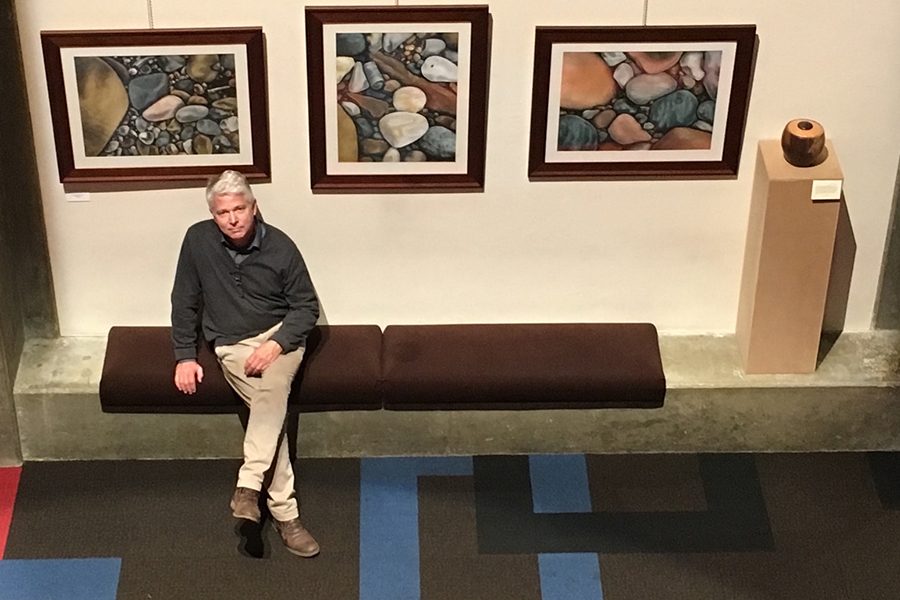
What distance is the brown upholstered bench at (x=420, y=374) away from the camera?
170 inches

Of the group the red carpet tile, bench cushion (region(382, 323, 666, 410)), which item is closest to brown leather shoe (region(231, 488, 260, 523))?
bench cushion (region(382, 323, 666, 410))

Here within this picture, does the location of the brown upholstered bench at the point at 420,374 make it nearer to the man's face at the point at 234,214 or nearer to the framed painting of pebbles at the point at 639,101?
A: the man's face at the point at 234,214

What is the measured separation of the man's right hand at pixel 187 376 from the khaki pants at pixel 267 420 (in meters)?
0.10

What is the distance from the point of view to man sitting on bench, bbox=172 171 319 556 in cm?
408

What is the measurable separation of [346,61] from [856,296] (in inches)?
86.5

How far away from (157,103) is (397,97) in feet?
2.74

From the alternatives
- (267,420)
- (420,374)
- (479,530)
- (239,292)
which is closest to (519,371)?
(420,374)

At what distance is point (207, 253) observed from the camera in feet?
13.6

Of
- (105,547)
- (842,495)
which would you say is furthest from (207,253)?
(842,495)

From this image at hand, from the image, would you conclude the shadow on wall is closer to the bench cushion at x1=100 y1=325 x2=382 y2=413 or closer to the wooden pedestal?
the wooden pedestal

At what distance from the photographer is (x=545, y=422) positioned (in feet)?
14.7

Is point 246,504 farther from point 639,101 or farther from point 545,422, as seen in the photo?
point 639,101

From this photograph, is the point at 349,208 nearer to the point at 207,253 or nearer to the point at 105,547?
the point at 207,253

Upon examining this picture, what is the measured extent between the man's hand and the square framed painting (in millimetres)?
618
